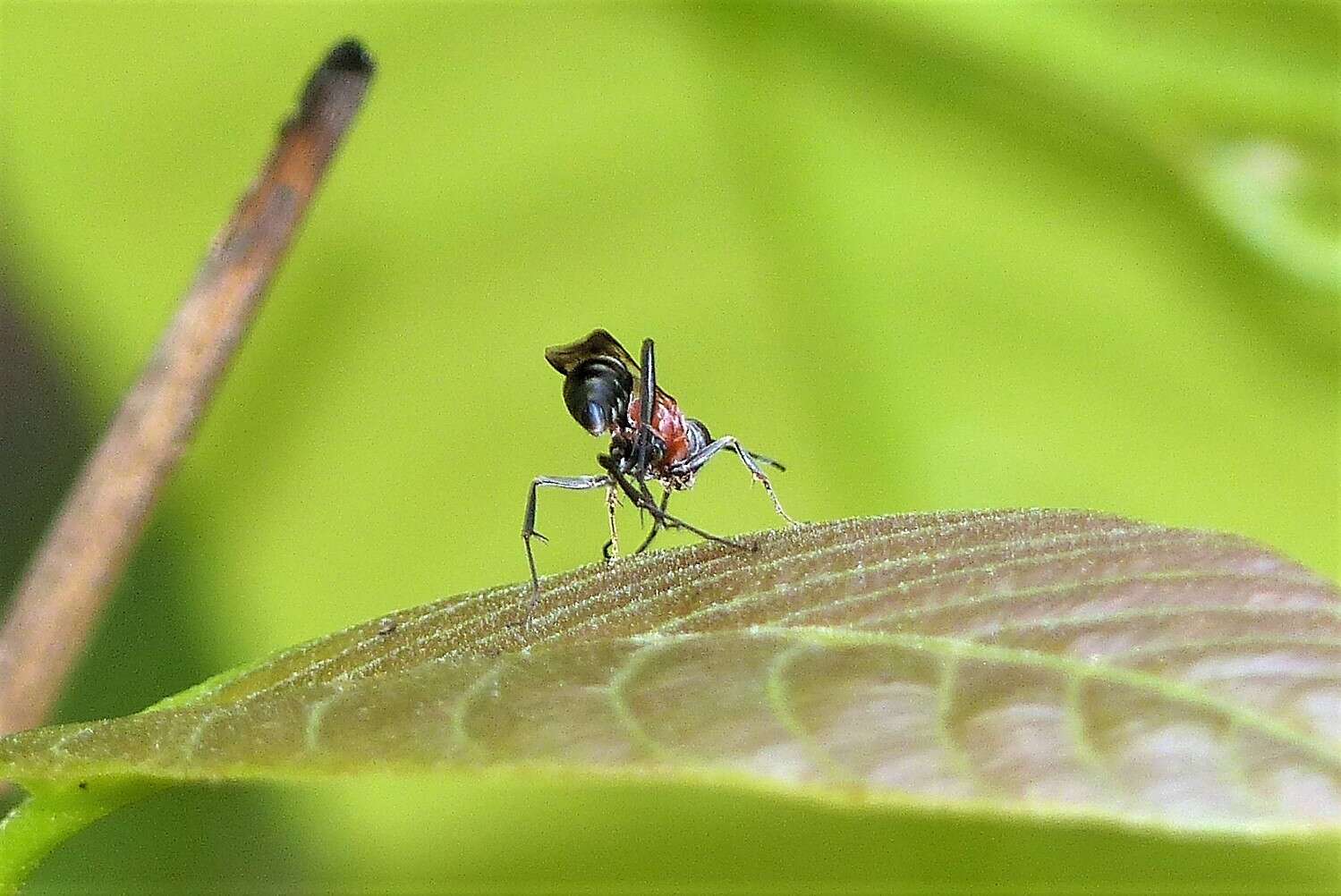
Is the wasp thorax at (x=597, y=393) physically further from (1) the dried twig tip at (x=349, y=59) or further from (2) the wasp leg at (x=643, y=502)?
(1) the dried twig tip at (x=349, y=59)

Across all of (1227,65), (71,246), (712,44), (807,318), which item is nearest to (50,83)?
(71,246)

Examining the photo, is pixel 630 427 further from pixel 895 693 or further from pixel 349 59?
pixel 895 693

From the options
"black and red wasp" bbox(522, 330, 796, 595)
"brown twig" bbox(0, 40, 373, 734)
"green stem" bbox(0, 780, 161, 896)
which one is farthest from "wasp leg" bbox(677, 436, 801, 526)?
"green stem" bbox(0, 780, 161, 896)

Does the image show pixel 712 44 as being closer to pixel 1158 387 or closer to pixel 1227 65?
pixel 1227 65

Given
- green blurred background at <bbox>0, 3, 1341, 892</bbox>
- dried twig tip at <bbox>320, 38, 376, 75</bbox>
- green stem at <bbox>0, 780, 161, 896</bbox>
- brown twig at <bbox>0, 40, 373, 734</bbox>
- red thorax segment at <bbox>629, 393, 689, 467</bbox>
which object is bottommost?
green stem at <bbox>0, 780, 161, 896</bbox>

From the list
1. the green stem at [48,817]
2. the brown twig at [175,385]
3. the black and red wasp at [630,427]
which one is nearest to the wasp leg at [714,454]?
the black and red wasp at [630,427]

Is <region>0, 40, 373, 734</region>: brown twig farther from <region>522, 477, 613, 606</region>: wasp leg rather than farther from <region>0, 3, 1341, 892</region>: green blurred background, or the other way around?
<region>0, 3, 1341, 892</region>: green blurred background
